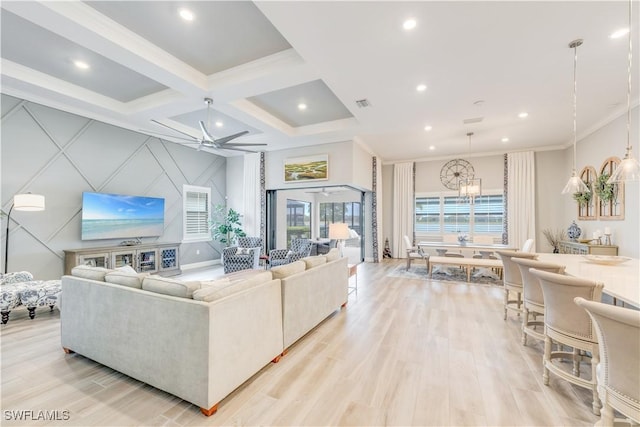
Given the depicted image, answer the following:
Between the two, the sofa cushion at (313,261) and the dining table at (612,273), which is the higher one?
the dining table at (612,273)

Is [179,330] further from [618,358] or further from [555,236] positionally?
[555,236]

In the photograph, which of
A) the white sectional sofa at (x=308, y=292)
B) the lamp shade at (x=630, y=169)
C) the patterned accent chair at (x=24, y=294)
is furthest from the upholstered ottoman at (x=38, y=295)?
the lamp shade at (x=630, y=169)

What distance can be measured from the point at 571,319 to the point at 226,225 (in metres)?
7.43

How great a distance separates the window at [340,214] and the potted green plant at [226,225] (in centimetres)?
522

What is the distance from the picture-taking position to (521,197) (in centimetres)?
768

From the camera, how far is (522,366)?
2557 millimetres

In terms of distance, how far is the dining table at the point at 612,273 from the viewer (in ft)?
6.28

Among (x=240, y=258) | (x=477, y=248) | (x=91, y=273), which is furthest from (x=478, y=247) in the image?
(x=91, y=273)

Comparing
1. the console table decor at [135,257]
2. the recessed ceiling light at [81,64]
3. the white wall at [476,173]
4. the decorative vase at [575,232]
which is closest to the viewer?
the recessed ceiling light at [81,64]

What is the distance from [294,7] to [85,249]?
17.8 ft

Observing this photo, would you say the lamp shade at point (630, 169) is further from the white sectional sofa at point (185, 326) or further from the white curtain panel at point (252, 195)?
the white curtain panel at point (252, 195)

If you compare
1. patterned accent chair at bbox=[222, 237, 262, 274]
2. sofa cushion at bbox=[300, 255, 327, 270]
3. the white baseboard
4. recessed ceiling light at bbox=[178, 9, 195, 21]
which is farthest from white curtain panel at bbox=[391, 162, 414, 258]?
recessed ceiling light at bbox=[178, 9, 195, 21]

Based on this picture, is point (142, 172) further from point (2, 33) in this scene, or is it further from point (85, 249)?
point (2, 33)

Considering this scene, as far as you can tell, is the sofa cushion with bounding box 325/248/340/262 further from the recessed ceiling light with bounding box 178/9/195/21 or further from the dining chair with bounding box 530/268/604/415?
the recessed ceiling light with bounding box 178/9/195/21
